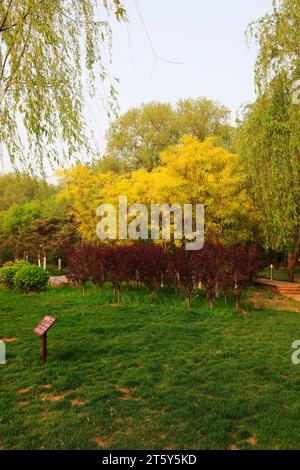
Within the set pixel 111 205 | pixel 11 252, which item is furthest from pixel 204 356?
pixel 11 252

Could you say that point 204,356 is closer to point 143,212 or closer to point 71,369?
point 71,369

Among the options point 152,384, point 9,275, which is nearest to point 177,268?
point 152,384

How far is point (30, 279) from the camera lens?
14695 mm

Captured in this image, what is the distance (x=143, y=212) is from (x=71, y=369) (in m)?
13.8

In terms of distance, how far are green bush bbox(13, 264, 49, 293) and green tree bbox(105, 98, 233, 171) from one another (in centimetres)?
1866

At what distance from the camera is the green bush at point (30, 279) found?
14695 millimetres
